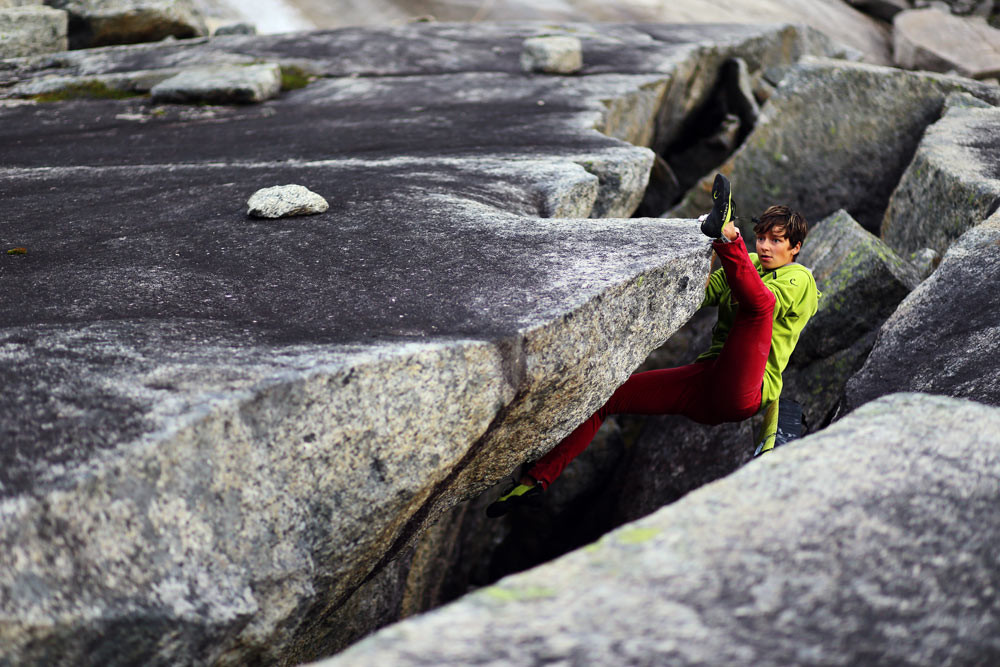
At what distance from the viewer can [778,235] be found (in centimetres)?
358

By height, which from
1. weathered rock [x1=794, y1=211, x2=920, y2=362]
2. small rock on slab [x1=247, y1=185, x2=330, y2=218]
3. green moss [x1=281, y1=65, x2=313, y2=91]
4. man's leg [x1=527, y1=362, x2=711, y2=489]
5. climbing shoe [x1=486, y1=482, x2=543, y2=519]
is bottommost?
climbing shoe [x1=486, y1=482, x2=543, y2=519]

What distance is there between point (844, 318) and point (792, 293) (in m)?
0.97

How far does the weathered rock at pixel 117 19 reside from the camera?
9.01m

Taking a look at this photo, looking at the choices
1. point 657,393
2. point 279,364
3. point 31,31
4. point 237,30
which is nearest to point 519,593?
point 279,364

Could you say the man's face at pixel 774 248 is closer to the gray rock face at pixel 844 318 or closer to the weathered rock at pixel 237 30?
the gray rock face at pixel 844 318

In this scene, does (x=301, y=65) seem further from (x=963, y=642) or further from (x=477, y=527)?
(x=963, y=642)

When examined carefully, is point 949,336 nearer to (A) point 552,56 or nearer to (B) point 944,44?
(A) point 552,56

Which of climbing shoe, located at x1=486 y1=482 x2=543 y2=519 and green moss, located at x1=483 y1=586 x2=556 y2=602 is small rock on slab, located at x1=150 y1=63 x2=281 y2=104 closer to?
climbing shoe, located at x1=486 y1=482 x2=543 y2=519

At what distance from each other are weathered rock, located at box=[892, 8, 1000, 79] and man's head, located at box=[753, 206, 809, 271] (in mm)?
9922

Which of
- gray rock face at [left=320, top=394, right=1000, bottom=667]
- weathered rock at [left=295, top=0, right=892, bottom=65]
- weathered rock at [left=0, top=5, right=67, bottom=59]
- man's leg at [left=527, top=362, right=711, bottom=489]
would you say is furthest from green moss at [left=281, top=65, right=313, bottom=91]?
gray rock face at [left=320, top=394, right=1000, bottom=667]

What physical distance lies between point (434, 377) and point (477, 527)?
2.94 m

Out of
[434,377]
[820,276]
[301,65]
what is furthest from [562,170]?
[301,65]

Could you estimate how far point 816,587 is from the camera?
1713mm

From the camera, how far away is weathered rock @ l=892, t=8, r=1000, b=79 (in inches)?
462
